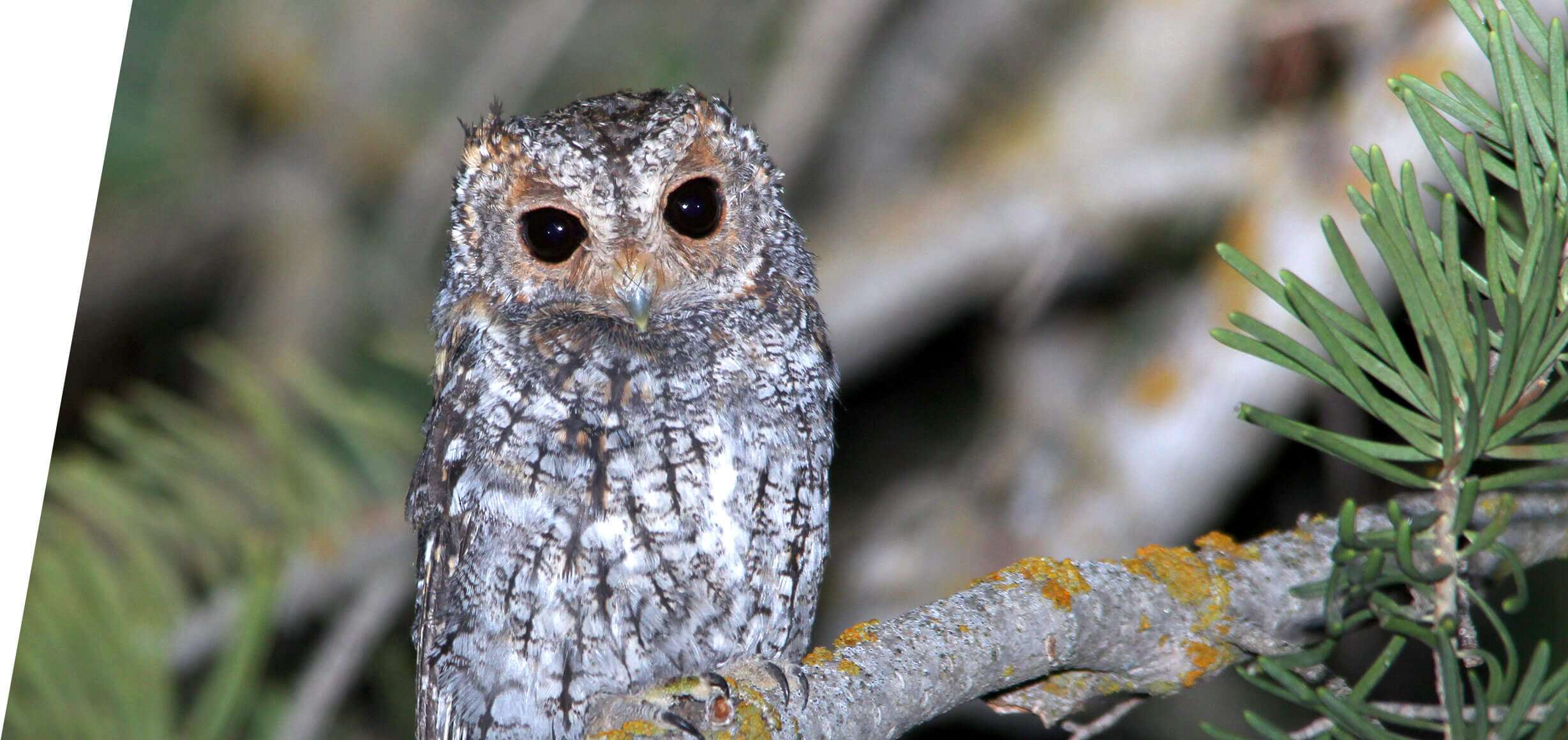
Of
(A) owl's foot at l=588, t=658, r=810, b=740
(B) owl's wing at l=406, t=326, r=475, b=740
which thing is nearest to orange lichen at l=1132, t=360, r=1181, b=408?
(A) owl's foot at l=588, t=658, r=810, b=740

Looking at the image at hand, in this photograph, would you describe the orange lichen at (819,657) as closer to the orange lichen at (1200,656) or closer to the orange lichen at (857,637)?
the orange lichen at (857,637)

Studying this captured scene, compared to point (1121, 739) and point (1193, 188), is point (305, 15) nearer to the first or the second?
point (1193, 188)

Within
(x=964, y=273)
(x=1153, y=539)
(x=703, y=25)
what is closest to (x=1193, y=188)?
(x=964, y=273)

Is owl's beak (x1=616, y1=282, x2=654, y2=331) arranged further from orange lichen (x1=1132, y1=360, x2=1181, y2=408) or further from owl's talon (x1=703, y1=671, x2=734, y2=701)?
orange lichen (x1=1132, y1=360, x2=1181, y2=408)

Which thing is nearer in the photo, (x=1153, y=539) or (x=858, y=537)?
(x=1153, y=539)

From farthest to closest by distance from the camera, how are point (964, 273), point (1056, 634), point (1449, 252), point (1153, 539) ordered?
point (964, 273), point (1153, 539), point (1056, 634), point (1449, 252)

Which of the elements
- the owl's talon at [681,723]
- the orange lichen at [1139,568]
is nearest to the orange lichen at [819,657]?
the owl's talon at [681,723]

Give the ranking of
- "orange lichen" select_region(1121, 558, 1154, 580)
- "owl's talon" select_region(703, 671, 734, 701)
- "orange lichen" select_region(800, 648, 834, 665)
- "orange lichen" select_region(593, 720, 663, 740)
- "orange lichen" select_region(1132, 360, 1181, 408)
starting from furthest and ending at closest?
"orange lichen" select_region(1132, 360, 1181, 408) → "owl's talon" select_region(703, 671, 734, 701) → "orange lichen" select_region(1121, 558, 1154, 580) → "orange lichen" select_region(800, 648, 834, 665) → "orange lichen" select_region(593, 720, 663, 740)
